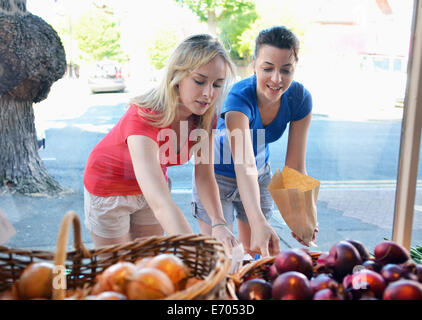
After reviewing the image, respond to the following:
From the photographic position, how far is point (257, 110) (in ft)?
5.93

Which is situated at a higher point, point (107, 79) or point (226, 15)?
point (226, 15)

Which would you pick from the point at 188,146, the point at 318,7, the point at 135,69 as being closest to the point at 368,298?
the point at 188,146

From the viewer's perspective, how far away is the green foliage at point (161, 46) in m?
2.03

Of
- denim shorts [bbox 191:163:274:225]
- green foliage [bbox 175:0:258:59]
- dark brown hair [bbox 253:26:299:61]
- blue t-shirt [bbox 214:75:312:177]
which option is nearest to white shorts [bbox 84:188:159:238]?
denim shorts [bbox 191:163:274:225]

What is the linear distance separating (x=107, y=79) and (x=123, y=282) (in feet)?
5.28

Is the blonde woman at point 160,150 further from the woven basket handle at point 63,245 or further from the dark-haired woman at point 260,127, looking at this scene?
the woven basket handle at point 63,245

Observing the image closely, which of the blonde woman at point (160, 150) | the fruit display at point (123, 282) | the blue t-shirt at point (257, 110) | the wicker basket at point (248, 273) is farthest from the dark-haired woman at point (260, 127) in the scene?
the fruit display at point (123, 282)

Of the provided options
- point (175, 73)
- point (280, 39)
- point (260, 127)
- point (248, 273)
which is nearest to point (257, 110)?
point (260, 127)

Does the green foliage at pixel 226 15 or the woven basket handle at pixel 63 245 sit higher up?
the green foliage at pixel 226 15

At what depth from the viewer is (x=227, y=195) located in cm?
202

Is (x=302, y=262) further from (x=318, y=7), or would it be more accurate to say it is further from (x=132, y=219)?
(x=318, y=7)

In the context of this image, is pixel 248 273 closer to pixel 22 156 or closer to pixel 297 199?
pixel 297 199

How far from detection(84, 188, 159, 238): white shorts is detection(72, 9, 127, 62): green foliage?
77cm

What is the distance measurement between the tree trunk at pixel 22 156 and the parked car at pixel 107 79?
0.37 meters
